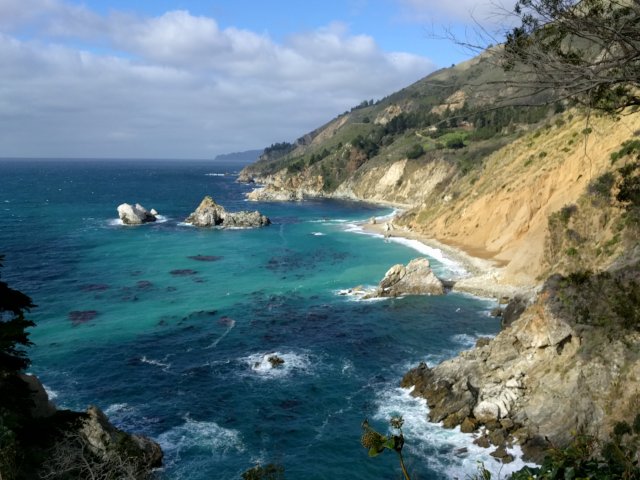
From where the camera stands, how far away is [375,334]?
137 feet

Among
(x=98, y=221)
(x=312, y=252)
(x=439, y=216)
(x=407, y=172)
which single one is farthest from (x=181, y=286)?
(x=407, y=172)

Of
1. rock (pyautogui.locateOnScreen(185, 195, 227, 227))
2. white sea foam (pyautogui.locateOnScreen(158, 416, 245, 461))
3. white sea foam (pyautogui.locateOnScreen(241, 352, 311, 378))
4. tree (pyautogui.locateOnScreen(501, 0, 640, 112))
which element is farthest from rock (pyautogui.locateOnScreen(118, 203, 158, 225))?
tree (pyautogui.locateOnScreen(501, 0, 640, 112))

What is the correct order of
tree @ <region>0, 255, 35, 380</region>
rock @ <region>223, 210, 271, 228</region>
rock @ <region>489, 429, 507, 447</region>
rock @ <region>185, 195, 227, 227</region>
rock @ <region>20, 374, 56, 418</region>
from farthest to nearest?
rock @ <region>223, 210, 271, 228</region> → rock @ <region>185, 195, 227, 227</region> → rock @ <region>489, 429, 507, 447</region> → rock @ <region>20, 374, 56, 418</region> → tree @ <region>0, 255, 35, 380</region>

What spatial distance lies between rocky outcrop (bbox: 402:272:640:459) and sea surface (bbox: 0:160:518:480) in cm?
192

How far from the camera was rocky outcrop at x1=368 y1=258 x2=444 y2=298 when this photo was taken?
52.0 metres

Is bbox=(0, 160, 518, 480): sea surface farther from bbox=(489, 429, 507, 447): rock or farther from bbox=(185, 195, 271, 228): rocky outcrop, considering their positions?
bbox=(185, 195, 271, 228): rocky outcrop

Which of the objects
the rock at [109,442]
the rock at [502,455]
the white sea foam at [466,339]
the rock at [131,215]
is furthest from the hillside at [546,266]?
the rock at [131,215]

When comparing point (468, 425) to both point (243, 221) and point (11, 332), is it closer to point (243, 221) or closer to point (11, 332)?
point (11, 332)

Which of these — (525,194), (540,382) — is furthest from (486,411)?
(525,194)

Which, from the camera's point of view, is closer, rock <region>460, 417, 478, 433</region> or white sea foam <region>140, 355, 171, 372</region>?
rock <region>460, 417, 478, 433</region>

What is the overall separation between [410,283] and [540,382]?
25181 millimetres

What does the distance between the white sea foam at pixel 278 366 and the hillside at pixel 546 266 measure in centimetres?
774

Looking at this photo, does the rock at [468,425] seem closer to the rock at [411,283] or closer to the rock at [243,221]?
the rock at [411,283]

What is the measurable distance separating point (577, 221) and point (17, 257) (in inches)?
2670
